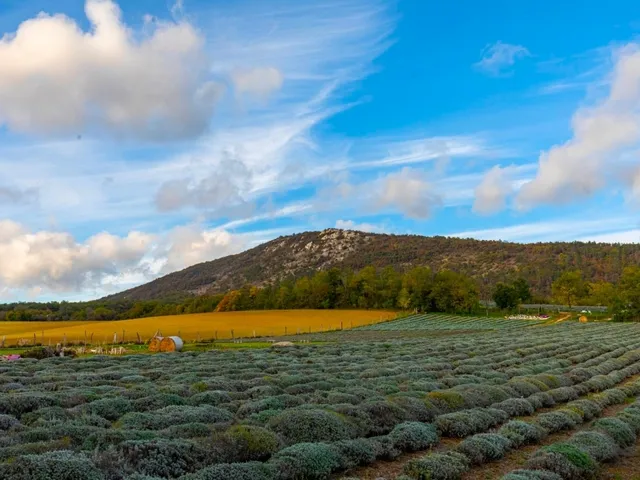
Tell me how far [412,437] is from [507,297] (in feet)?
406

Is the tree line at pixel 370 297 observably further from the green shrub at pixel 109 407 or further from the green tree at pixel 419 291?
the green shrub at pixel 109 407

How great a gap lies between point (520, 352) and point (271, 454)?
28128 millimetres

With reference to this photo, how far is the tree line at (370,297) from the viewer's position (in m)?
123

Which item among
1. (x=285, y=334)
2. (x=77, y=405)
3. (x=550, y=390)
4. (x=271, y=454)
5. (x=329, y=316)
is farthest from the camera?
(x=329, y=316)

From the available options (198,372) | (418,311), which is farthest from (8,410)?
(418,311)

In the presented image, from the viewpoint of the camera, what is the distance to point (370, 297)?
130 m

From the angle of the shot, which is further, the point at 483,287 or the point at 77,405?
the point at 483,287

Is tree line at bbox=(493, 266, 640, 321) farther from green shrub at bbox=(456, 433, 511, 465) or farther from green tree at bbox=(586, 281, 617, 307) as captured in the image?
green shrub at bbox=(456, 433, 511, 465)

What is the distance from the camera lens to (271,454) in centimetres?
1102

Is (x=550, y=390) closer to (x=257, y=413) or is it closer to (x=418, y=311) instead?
(x=257, y=413)

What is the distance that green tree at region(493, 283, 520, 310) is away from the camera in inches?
5030

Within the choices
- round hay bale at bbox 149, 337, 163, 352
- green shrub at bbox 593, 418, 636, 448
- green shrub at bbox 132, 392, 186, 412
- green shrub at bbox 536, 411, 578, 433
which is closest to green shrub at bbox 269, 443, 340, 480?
green shrub at bbox 132, 392, 186, 412

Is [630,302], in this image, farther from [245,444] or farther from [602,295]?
[245,444]

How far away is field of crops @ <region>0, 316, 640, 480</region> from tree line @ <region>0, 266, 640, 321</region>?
100515 mm
